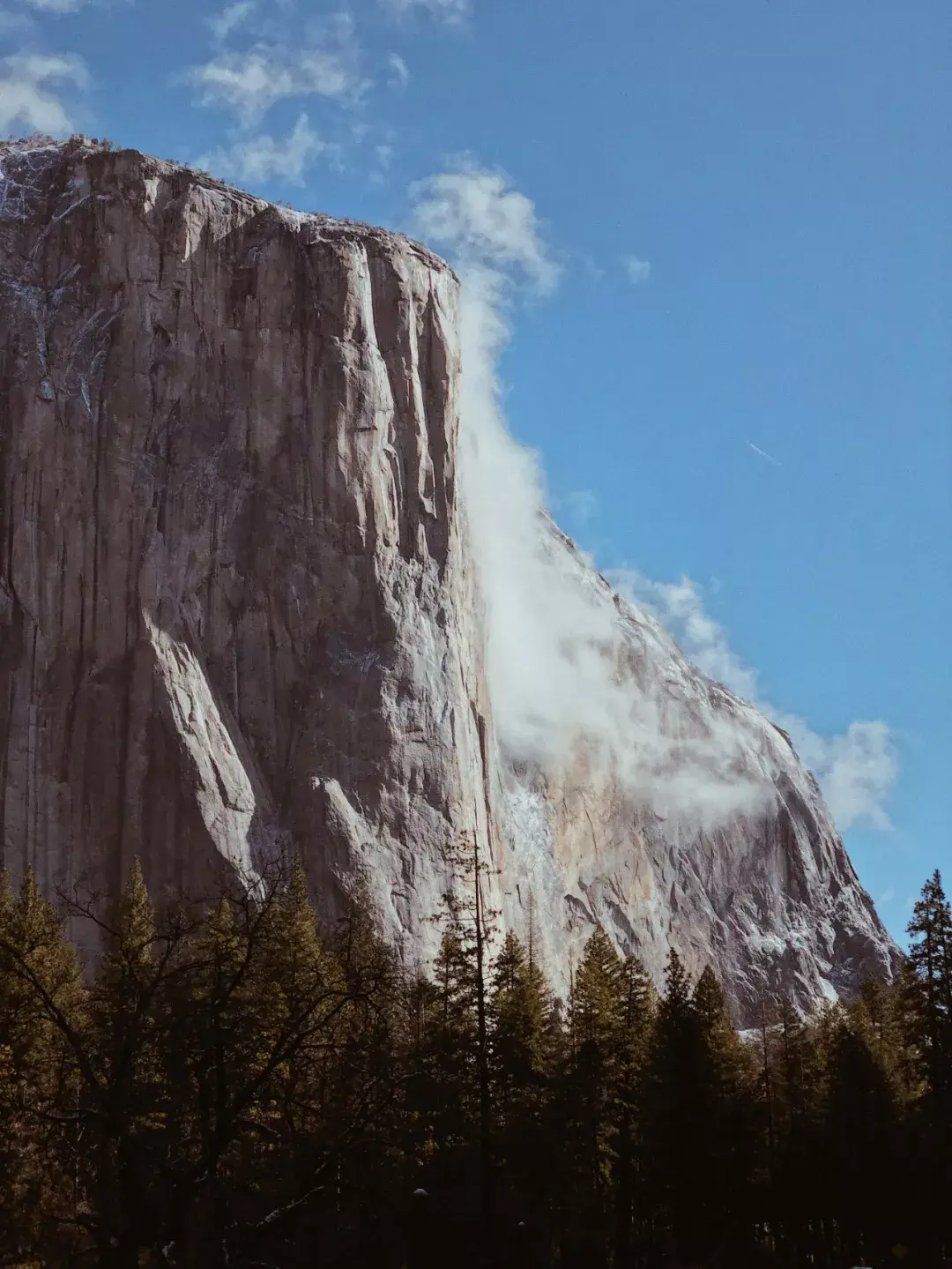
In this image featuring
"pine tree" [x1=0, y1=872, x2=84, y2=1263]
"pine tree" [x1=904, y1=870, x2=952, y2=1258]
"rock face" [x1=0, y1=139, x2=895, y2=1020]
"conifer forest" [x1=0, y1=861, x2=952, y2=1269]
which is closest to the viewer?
"pine tree" [x1=0, y1=872, x2=84, y2=1263]

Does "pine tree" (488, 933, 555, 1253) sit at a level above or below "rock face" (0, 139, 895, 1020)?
below

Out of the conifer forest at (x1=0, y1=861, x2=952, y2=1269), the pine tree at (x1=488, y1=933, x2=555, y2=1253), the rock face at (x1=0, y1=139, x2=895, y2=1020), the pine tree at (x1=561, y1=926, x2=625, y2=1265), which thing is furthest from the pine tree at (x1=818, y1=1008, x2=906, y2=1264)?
the rock face at (x1=0, y1=139, x2=895, y2=1020)

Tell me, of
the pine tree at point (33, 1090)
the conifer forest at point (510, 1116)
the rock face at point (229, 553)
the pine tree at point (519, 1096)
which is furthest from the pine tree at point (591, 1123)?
the rock face at point (229, 553)

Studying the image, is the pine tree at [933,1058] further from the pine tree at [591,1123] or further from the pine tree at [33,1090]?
the pine tree at [33,1090]

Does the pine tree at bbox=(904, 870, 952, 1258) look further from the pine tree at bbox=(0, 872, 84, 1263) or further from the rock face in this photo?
the rock face

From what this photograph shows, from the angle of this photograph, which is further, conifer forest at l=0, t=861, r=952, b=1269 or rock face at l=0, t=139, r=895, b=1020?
rock face at l=0, t=139, r=895, b=1020

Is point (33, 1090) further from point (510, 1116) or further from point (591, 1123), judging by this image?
point (591, 1123)

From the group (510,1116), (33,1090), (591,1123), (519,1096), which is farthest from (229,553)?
(33,1090)

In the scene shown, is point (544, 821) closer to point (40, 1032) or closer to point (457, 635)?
point (457, 635)
